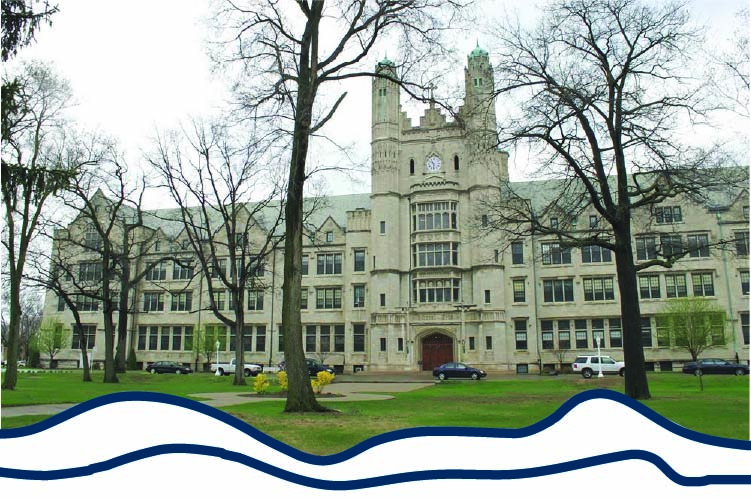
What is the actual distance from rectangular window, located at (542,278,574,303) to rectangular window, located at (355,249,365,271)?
14885 mm

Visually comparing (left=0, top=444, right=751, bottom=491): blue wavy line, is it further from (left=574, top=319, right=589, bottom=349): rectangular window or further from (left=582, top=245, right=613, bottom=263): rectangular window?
(left=582, top=245, right=613, bottom=263): rectangular window

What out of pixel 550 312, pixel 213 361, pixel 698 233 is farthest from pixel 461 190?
pixel 213 361

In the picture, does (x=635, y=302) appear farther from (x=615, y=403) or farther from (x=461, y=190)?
(x=461, y=190)

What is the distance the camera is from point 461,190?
48.3m

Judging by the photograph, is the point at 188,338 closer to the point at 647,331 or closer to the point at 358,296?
the point at 358,296

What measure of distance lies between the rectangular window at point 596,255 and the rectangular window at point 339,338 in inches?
798

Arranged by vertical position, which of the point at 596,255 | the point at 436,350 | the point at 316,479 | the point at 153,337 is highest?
the point at 596,255

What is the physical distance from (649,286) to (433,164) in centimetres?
1907

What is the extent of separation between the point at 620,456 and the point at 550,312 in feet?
143

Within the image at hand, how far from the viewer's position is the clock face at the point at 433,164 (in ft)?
161

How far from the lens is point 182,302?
182 feet

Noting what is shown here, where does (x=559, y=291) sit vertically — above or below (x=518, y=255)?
below

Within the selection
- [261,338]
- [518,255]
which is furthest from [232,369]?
[518,255]

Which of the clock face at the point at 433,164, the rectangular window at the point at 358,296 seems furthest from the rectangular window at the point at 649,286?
the rectangular window at the point at 358,296
